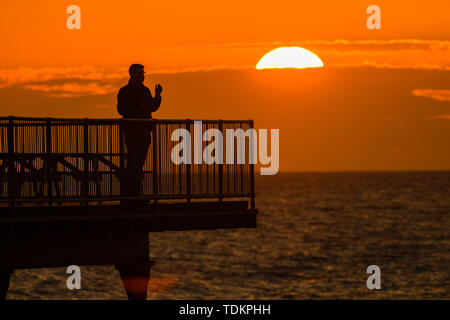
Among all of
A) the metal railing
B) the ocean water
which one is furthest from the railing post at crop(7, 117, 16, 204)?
the ocean water

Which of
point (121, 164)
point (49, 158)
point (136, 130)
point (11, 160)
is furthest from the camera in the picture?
point (121, 164)

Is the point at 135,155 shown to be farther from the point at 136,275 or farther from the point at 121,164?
the point at 136,275

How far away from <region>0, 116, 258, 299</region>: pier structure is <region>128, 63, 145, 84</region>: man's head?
0.97 m

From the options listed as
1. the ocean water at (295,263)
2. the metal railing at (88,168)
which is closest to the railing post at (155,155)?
the metal railing at (88,168)

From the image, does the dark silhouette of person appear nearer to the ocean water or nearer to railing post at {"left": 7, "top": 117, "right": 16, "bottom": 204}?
railing post at {"left": 7, "top": 117, "right": 16, "bottom": 204}

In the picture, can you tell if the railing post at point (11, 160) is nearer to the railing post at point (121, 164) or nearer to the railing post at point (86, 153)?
the railing post at point (86, 153)

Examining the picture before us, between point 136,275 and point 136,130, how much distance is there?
334cm

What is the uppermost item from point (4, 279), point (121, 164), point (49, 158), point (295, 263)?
point (49, 158)

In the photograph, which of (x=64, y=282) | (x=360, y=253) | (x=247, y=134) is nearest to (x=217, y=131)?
(x=247, y=134)

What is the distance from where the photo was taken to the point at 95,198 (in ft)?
74.5

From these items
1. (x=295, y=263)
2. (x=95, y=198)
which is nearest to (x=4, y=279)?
(x=95, y=198)

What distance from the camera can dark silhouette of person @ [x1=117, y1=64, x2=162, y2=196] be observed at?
76.2ft

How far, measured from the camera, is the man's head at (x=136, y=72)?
23328 millimetres

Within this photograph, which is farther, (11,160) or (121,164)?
(121,164)
